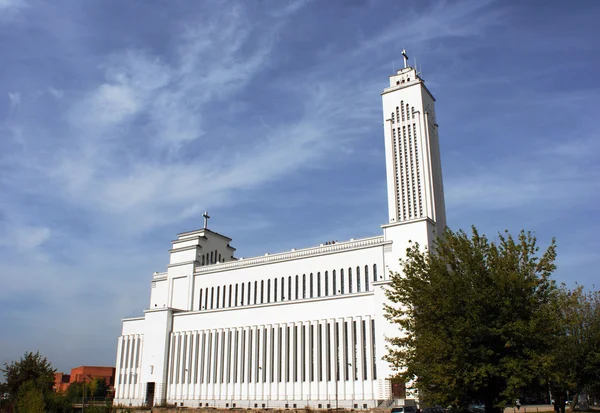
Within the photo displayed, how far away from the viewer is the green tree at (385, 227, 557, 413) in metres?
23.5

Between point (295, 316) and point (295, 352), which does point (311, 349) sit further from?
point (295, 316)

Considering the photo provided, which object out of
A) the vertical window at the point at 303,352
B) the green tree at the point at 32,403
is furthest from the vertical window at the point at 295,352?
the green tree at the point at 32,403

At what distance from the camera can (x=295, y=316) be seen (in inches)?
2201

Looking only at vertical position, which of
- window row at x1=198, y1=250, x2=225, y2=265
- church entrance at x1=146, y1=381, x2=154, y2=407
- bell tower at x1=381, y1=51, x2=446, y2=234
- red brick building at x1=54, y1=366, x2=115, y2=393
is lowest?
church entrance at x1=146, y1=381, x2=154, y2=407

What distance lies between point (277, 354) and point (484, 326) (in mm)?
35707

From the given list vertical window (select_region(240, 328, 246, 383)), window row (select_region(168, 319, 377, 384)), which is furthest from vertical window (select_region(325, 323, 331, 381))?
vertical window (select_region(240, 328, 246, 383))

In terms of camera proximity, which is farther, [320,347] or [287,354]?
[287,354]

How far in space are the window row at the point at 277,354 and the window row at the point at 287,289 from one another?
15.4ft

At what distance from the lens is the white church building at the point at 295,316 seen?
5075cm

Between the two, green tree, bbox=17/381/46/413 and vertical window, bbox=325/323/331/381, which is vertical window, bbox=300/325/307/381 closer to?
vertical window, bbox=325/323/331/381

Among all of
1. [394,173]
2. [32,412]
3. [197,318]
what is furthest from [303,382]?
[32,412]

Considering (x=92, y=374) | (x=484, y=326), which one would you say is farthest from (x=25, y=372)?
(x=92, y=374)

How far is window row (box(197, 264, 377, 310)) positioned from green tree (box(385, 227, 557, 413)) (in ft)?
95.8

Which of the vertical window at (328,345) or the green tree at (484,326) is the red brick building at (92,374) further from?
the green tree at (484,326)
